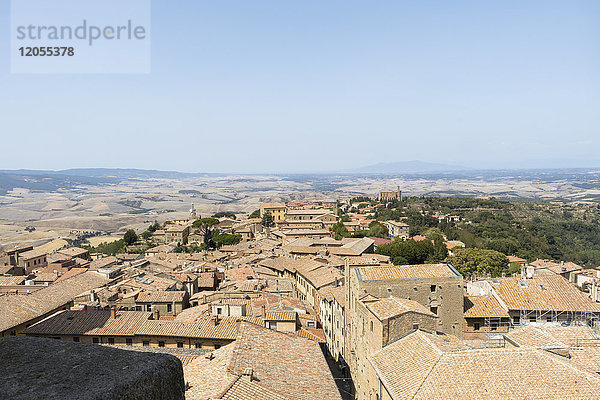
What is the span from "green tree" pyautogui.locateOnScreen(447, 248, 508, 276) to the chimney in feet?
125

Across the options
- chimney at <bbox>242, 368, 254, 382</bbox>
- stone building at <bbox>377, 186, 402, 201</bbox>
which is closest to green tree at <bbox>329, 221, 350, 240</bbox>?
chimney at <bbox>242, 368, 254, 382</bbox>

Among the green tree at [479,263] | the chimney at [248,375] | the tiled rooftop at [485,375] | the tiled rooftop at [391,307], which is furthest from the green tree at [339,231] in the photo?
the chimney at [248,375]

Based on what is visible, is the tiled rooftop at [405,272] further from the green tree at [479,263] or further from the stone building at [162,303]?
the green tree at [479,263]

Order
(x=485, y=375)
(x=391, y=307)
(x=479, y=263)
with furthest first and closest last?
1. (x=479, y=263)
2. (x=391, y=307)
3. (x=485, y=375)

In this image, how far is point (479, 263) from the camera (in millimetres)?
48406

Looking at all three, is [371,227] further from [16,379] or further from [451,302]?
[16,379]

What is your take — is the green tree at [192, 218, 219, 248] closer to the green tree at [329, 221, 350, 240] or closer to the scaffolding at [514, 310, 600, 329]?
the green tree at [329, 221, 350, 240]

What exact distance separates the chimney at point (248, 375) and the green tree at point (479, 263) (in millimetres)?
38034

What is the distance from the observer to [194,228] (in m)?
88.8

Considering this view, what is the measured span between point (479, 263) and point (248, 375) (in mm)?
40638

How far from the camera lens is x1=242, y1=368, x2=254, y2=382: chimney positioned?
45.3 feet

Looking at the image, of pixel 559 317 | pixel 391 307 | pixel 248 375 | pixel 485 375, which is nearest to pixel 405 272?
pixel 391 307

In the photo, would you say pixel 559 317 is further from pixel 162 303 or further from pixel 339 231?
pixel 339 231

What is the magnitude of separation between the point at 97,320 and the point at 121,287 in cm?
956
